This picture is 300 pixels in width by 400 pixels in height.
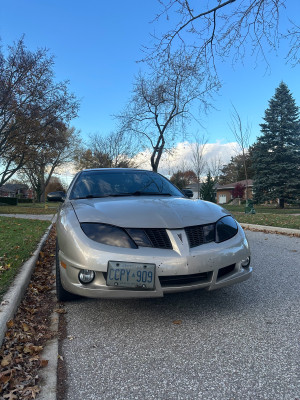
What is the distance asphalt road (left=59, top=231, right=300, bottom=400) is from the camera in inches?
73.3

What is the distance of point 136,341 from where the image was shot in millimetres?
2467

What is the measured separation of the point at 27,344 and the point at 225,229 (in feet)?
6.47

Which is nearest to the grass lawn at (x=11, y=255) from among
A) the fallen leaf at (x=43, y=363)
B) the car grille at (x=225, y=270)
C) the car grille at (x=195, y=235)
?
the fallen leaf at (x=43, y=363)

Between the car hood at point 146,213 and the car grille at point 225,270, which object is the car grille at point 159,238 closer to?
the car hood at point 146,213

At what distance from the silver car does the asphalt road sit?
35 cm

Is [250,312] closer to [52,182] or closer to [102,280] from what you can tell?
[102,280]

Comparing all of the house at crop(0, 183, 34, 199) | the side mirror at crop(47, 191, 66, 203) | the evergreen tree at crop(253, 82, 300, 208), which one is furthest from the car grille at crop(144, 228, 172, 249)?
the house at crop(0, 183, 34, 199)

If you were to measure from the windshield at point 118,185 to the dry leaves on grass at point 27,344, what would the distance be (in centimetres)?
124

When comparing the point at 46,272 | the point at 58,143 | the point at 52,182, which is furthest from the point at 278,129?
the point at 52,182

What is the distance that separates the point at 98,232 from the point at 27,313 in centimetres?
117

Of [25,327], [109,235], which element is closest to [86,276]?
[109,235]

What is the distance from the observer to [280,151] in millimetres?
30906

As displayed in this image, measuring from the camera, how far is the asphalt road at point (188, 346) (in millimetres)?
1861

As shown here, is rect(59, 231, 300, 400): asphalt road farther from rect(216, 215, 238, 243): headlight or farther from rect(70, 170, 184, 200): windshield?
rect(70, 170, 184, 200): windshield
